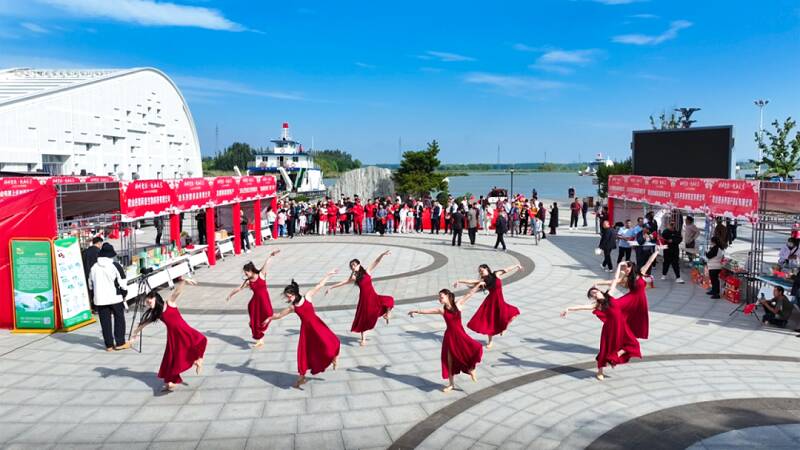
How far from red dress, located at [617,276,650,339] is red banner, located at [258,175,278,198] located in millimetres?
17893

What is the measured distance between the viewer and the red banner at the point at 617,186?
22156 mm

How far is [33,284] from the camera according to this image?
1056 centimetres

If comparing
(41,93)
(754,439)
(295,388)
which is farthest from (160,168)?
(754,439)

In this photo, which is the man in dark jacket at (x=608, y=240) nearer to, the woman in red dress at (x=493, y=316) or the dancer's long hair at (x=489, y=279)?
the woman in red dress at (x=493, y=316)

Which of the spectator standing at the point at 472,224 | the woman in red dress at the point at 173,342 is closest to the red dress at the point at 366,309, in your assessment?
the woman in red dress at the point at 173,342

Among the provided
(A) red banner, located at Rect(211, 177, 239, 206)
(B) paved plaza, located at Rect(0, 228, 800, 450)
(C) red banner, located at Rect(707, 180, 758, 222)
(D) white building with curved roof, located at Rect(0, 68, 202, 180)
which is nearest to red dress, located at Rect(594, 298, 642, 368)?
(B) paved plaza, located at Rect(0, 228, 800, 450)

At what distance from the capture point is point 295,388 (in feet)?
25.1

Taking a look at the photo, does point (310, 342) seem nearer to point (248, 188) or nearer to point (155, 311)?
point (155, 311)

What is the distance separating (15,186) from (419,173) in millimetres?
33686

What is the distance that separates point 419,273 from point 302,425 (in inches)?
Result: 407

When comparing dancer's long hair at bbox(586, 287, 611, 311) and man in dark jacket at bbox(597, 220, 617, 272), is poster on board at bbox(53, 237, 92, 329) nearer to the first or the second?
dancer's long hair at bbox(586, 287, 611, 311)

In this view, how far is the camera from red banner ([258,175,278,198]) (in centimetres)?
2384

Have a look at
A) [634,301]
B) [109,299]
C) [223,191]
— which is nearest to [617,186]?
[634,301]

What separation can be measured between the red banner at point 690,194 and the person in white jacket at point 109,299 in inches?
544
